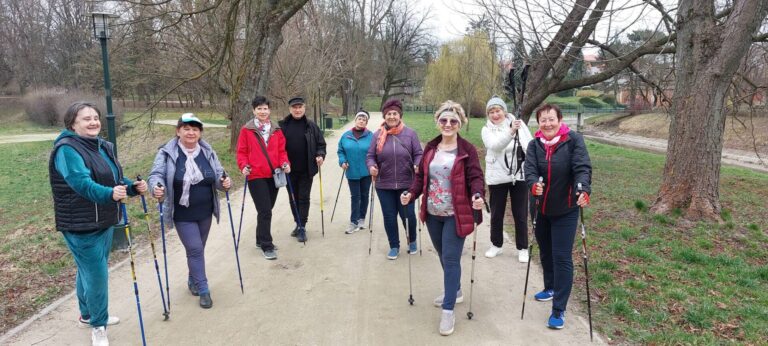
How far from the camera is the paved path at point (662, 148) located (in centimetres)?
1975

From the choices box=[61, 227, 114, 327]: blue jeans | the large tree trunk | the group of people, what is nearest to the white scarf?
the group of people

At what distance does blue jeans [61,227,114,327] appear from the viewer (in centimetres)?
356

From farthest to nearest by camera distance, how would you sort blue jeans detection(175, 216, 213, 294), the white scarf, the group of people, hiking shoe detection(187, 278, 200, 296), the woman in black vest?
hiking shoe detection(187, 278, 200, 296)
blue jeans detection(175, 216, 213, 294)
the white scarf
the group of people
the woman in black vest

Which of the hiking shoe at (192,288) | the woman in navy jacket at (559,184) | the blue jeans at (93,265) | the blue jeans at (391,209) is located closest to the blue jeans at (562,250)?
the woman in navy jacket at (559,184)

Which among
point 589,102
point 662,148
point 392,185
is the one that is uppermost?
point 589,102

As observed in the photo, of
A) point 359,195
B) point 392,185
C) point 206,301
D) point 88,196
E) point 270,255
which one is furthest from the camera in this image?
point 359,195

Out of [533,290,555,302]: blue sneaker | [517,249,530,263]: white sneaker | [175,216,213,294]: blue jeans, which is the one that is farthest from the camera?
[517,249,530,263]: white sneaker

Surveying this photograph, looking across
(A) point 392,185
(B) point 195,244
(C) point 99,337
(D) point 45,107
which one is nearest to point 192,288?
(B) point 195,244

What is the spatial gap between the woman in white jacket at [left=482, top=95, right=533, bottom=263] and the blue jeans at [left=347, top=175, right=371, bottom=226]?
200 cm

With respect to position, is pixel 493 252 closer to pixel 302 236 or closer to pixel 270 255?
pixel 302 236

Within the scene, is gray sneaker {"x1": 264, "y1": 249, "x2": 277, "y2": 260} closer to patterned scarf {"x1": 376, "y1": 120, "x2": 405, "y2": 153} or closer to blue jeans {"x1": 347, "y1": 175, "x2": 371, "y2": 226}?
blue jeans {"x1": 347, "y1": 175, "x2": 371, "y2": 226}

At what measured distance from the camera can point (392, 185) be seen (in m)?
5.52

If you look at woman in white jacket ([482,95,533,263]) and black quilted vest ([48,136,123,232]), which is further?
woman in white jacket ([482,95,533,263])

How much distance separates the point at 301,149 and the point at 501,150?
264 centimetres
